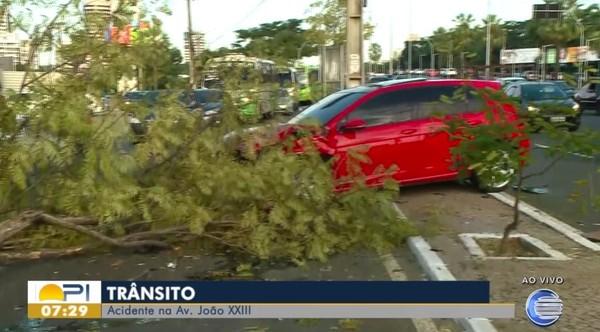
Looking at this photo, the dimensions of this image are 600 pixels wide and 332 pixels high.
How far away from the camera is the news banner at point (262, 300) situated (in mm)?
5059

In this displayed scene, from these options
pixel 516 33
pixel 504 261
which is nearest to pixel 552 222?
pixel 504 261

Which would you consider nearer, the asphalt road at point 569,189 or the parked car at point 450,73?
the asphalt road at point 569,189

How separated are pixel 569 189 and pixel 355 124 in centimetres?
411

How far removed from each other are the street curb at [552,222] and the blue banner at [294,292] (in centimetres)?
269

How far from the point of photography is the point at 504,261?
6.57 metres

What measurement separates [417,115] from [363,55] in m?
7.90

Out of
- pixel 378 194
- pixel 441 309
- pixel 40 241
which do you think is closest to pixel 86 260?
pixel 40 241

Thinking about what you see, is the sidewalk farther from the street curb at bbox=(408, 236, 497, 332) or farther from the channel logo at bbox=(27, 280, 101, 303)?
the channel logo at bbox=(27, 280, 101, 303)

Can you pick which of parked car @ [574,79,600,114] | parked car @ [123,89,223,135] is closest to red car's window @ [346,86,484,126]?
parked car @ [123,89,223,135]

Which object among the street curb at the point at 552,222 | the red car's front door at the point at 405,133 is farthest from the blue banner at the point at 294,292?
the red car's front door at the point at 405,133

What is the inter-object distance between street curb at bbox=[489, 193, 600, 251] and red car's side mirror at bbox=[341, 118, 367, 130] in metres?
2.47

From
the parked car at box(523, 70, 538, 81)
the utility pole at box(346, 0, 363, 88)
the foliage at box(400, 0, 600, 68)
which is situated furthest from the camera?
the foliage at box(400, 0, 600, 68)

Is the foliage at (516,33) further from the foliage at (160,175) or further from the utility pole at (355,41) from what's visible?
the foliage at (160,175)

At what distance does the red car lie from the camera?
31.4ft
